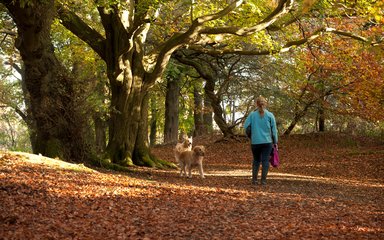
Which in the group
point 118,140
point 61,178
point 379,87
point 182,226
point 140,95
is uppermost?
point 379,87

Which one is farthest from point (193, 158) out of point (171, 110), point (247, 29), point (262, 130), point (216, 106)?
point (171, 110)

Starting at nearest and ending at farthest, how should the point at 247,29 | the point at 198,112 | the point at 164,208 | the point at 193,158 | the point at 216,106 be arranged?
the point at 164,208 < the point at 193,158 < the point at 247,29 < the point at 216,106 < the point at 198,112

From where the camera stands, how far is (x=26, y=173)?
331 inches

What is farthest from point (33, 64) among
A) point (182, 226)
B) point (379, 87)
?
point (379, 87)

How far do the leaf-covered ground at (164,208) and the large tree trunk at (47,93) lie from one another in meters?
1.66

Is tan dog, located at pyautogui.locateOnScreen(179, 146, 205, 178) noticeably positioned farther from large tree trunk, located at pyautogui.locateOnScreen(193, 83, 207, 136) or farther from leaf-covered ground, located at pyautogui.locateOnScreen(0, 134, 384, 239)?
large tree trunk, located at pyautogui.locateOnScreen(193, 83, 207, 136)

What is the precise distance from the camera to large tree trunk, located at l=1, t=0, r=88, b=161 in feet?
36.2

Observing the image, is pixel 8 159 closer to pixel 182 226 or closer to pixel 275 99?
pixel 182 226

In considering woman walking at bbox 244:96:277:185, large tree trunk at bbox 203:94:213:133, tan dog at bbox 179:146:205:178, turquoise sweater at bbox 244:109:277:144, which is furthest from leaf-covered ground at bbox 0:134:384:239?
large tree trunk at bbox 203:94:213:133

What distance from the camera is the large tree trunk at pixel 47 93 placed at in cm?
1104

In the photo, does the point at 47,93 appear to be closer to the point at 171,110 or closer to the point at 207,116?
the point at 171,110

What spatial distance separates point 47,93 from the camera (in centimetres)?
1133

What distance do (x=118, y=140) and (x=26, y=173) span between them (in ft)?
17.9

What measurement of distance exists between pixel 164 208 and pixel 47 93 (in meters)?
5.41
